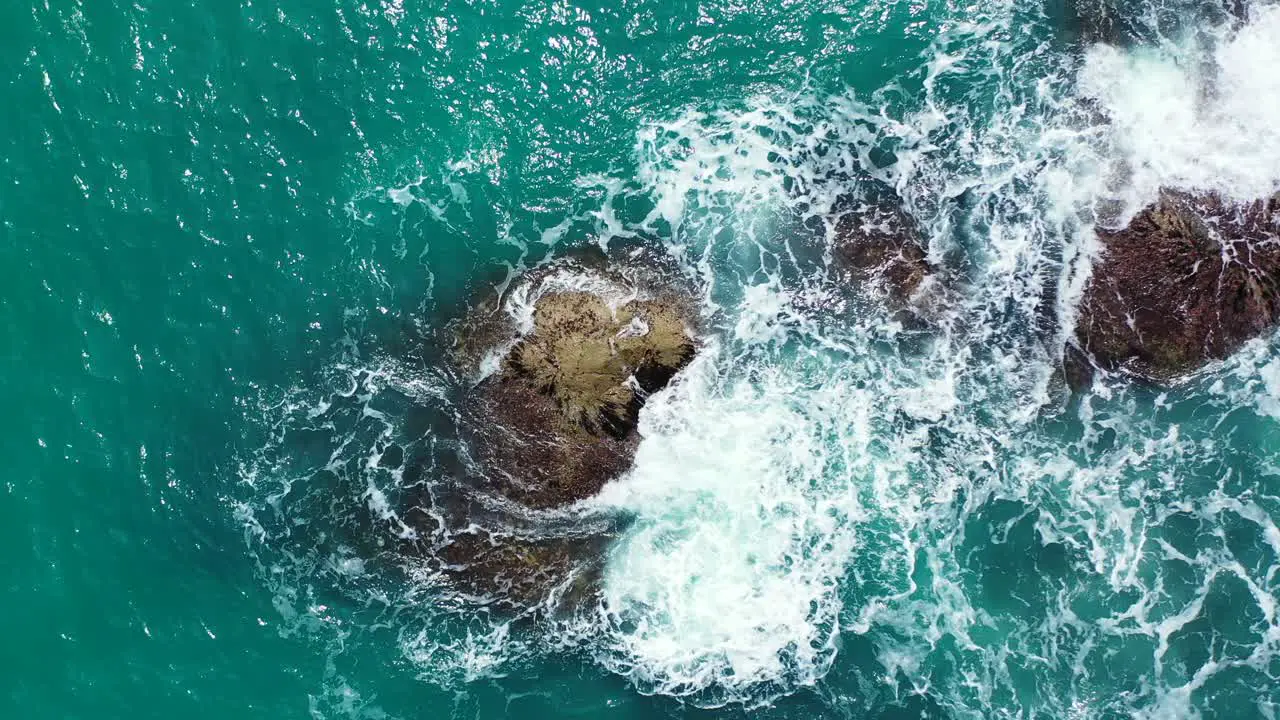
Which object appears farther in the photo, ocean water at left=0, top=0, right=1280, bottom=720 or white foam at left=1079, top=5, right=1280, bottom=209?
white foam at left=1079, top=5, right=1280, bottom=209

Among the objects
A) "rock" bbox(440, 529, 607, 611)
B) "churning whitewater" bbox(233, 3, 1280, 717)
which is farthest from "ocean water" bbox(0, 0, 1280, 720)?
"rock" bbox(440, 529, 607, 611)

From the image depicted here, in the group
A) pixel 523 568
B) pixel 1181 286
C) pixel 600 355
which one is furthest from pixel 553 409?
pixel 1181 286

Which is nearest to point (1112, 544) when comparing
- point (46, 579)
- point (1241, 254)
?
point (1241, 254)

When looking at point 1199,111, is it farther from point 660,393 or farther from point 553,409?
point 553,409

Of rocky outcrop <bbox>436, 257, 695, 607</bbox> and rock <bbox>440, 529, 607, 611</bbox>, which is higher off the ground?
rocky outcrop <bbox>436, 257, 695, 607</bbox>

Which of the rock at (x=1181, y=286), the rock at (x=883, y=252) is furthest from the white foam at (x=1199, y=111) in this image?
the rock at (x=883, y=252)

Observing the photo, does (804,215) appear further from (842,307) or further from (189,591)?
(189,591)

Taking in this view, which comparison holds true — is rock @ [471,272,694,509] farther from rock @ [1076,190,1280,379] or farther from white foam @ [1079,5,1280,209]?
white foam @ [1079,5,1280,209]
